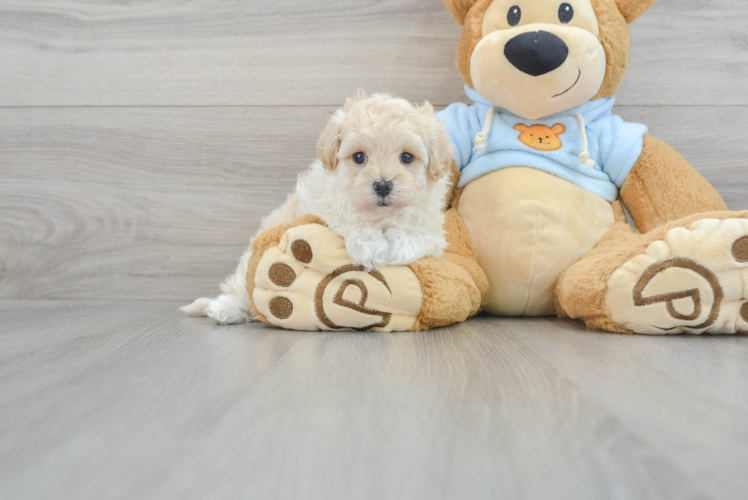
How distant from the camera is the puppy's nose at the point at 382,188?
96 cm

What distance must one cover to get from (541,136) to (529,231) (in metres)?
0.23

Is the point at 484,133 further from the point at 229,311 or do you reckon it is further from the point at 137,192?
the point at 137,192

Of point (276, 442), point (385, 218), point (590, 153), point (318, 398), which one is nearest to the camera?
point (276, 442)

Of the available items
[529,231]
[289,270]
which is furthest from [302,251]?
[529,231]

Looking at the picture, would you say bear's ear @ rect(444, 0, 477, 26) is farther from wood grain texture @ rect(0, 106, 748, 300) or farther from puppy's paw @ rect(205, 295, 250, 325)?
puppy's paw @ rect(205, 295, 250, 325)

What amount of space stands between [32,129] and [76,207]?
0.25 m

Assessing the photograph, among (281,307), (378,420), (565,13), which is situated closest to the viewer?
(378,420)

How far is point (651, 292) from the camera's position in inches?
36.5

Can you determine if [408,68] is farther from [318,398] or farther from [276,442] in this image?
[276,442]

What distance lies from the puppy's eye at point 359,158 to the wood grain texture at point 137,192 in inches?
18.8

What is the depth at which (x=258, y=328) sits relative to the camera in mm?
1075

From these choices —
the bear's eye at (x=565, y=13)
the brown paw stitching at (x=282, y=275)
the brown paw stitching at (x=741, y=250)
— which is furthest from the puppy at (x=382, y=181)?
the brown paw stitching at (x=741, y=250)

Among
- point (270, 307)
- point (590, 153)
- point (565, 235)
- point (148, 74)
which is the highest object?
point (148, 74)

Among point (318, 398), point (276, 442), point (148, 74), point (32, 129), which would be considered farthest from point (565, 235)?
point (32, 129)
